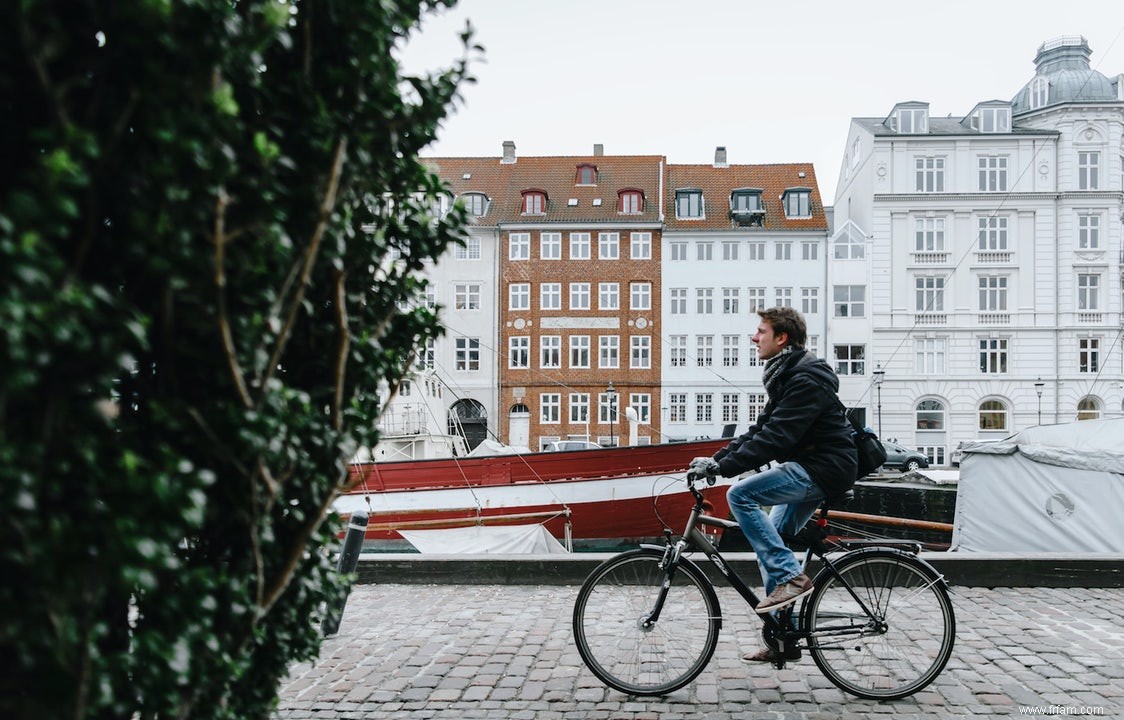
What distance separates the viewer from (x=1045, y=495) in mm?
12578

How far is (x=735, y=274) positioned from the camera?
155 ft

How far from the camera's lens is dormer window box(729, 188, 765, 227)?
47.8 metres

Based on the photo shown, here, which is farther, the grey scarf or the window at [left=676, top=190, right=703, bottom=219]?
the window at [left=676, top=190, right=703, bottom=219]

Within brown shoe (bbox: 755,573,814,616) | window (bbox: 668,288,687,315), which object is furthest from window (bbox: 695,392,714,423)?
brown shoe (bbox: 755,573,814,616)

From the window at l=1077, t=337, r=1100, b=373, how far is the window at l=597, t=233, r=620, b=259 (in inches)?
912

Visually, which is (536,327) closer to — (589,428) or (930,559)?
(589,428)

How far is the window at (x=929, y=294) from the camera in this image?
1809 inches

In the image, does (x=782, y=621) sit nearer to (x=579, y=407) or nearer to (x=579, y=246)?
(x=579, y=407)

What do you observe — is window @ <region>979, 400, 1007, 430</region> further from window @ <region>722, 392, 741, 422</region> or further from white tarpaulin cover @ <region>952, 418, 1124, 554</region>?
white tarpaulin cover @ <region>952, 418, 1124, 554</region>

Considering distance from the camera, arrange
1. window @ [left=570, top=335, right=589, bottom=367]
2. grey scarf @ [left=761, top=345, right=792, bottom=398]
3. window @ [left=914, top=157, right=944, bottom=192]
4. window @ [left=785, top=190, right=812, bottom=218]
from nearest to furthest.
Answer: grey scarf @ [left=761, top=345, right=792, bottom=398], window @ [left=914, top=157, right=944, bottom=192], window @ [left=785, top=190, right=812, bottom=218], window @ [left=570, top=335, right=589, bottom=367]

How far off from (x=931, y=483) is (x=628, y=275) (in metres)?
27.1

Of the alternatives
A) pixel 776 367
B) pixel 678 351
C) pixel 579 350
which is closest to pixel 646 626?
pixel 776 367

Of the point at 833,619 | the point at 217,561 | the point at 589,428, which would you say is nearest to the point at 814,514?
the point at 833,619

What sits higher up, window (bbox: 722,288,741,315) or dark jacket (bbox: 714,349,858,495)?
window (bbox: 722,288,741,315)
